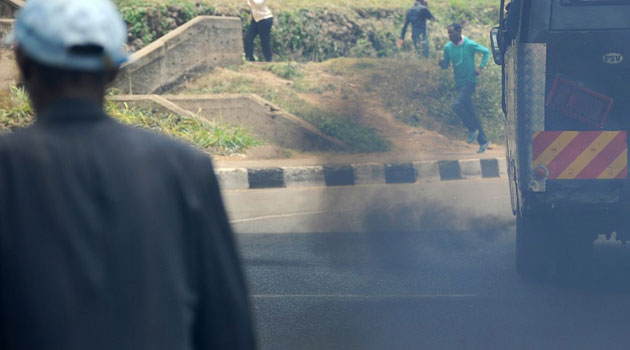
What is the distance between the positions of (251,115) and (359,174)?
2574 mm

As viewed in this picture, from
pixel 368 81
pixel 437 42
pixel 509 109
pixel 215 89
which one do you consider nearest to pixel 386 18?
pixel 437 42

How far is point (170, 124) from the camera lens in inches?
536

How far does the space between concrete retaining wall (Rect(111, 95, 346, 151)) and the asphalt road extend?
12.1 ft

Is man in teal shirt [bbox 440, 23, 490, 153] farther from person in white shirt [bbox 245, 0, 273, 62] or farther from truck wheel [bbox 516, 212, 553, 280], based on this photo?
truck wheel [bbox 516, 212, 553, 280]

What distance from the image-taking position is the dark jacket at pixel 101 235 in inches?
60.4

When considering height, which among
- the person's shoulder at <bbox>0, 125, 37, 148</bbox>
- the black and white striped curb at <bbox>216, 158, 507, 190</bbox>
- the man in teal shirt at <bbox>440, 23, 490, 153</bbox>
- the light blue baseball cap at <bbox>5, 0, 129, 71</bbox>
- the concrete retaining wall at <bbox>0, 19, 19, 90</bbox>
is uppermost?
the light blue baseball cap at <bbox>5, 0, 129, 71</bbox>

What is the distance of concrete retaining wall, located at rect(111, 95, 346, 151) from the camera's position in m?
13.9

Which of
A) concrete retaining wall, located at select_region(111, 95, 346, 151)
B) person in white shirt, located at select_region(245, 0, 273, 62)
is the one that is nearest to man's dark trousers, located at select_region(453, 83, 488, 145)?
concrete retaining wall, located at select_region(111, 95, 346, 151)

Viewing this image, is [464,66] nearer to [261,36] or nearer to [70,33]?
[261,36]

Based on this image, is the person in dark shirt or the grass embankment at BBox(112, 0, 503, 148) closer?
the grass embankment at BBox(112, 0, 503, 148)

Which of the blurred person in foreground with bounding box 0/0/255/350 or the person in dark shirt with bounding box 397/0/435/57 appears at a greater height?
the blurred person in foreground with bounding box 0/0/255/350

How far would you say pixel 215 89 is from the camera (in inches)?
607

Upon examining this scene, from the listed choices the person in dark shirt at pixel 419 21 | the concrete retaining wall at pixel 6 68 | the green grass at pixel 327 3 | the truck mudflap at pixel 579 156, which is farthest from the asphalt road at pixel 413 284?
the person in dark shirt at pixel 419 21

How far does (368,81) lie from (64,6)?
49.0 ft
